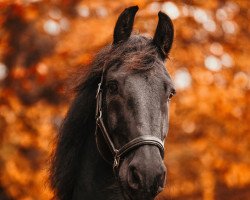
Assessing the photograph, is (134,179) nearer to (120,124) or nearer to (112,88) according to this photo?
(120,124)

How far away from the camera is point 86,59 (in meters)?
9.57

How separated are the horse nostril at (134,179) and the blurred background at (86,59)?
6.52 m

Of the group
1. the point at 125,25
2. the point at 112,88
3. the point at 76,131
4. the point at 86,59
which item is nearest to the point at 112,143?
the point at 112,88

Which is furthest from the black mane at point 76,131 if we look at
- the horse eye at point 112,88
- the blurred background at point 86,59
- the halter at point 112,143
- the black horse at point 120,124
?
the blurred background at point 86,59

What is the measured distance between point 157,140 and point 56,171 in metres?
1.06

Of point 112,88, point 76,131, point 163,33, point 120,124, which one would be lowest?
point 76,131

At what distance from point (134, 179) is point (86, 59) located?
6.56 meters

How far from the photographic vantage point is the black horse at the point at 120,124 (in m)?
3.24

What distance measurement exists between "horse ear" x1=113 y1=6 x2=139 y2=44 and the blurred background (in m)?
5.73

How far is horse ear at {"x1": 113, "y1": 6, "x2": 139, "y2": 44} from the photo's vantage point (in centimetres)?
385

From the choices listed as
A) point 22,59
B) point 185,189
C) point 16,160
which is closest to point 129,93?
point 16,160

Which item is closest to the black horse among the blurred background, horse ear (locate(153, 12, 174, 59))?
horse ear (locate(153, 12, 174, 59))

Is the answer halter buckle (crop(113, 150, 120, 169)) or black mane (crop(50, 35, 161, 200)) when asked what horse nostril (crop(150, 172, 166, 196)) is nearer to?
halter buckle (crop(113, 150, 120, 169))

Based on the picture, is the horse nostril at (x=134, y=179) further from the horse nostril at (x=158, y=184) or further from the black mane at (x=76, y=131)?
the black mane at (x=76, y=131)
